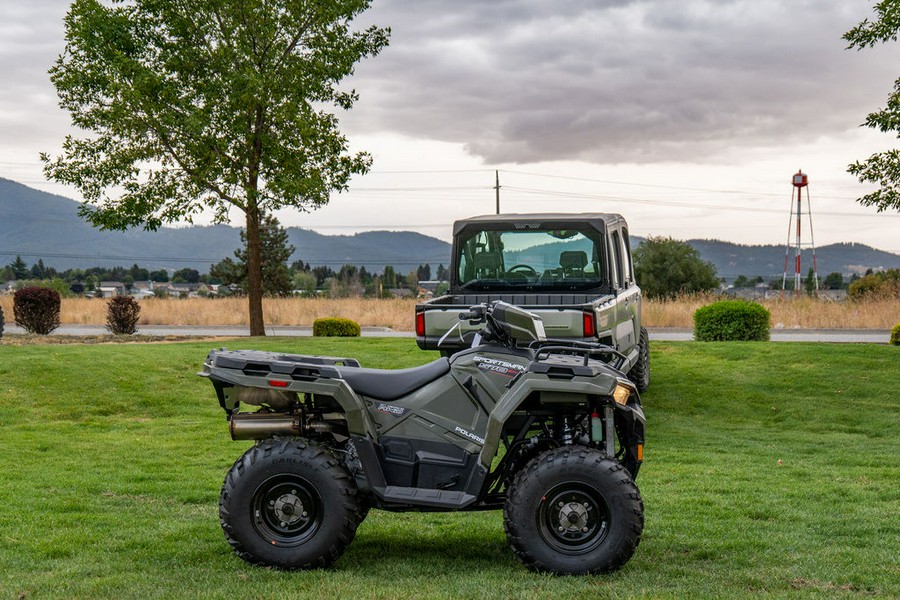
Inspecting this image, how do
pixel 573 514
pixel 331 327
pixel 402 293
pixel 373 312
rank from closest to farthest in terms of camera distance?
pixel 573 514
pixel 331 327
pixel 373 312
pixel 402 293

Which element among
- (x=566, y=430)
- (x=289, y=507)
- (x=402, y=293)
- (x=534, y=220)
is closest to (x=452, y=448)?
(x=566, y=430)

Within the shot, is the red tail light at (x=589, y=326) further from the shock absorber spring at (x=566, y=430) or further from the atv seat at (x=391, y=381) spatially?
the atv seat at (x=391, y=381)

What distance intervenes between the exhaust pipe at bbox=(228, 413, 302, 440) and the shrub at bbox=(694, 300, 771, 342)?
17695 mm

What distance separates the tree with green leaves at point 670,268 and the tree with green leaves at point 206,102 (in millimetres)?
32935

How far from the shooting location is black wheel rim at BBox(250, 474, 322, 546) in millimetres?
5797

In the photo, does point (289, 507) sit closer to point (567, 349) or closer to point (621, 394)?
point (567, 349)

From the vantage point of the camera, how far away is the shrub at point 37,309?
27.8m

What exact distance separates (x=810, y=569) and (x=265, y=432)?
3.22 meters

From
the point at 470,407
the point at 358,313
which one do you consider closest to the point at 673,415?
the point at 470,407

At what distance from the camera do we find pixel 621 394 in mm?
5742

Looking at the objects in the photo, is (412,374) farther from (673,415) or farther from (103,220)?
(103,220)

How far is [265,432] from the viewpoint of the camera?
238 inches

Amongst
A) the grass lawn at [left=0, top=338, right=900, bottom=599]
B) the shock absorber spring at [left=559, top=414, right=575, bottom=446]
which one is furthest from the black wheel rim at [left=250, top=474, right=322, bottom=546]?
the shock absorber spring at [left=559, top=414, right=575, bottom=446]

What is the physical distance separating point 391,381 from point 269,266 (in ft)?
174
